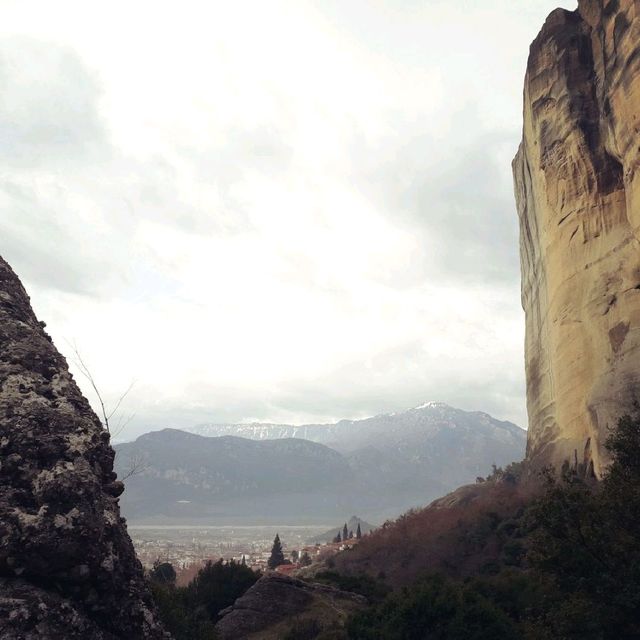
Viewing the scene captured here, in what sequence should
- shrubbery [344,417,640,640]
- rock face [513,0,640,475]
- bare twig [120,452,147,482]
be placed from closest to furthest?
bare twig [120,452,147,482] < shrubbery [344,417,640,640] < rock face [513,0,640,475]

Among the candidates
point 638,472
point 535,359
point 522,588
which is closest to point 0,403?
point 638,472

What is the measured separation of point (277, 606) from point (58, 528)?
80.9 feet

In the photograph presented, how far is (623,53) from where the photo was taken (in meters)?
36.3

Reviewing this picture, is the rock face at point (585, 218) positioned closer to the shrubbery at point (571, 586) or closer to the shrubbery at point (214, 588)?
the shrubbery at point (571, 586)

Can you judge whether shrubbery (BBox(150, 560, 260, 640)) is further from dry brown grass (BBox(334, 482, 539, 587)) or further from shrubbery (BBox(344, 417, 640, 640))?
dry brown grass (BBox(334, 482, 539, 587))

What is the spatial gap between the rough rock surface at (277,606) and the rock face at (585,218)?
18641mm

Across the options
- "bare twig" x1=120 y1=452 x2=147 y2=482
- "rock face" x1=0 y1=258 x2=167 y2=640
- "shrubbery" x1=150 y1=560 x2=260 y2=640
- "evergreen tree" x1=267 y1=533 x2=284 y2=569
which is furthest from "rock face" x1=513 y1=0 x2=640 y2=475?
"evergreen tree" x1=267 y1=533 x2=284 y2=569

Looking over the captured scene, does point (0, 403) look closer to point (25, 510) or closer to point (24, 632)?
point (25, 510)

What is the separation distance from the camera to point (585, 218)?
41.3m

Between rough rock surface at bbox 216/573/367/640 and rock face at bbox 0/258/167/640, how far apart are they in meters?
21.1

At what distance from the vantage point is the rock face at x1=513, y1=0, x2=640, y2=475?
116ft

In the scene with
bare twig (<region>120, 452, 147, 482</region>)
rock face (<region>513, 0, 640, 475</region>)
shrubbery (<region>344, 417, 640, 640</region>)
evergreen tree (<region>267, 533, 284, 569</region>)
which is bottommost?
evergreen tree (<region>267, 533, 284, 569</region>)

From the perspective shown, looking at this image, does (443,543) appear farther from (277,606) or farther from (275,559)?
(275,559)

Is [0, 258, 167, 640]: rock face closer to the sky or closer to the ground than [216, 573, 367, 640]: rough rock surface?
closer to the sky
